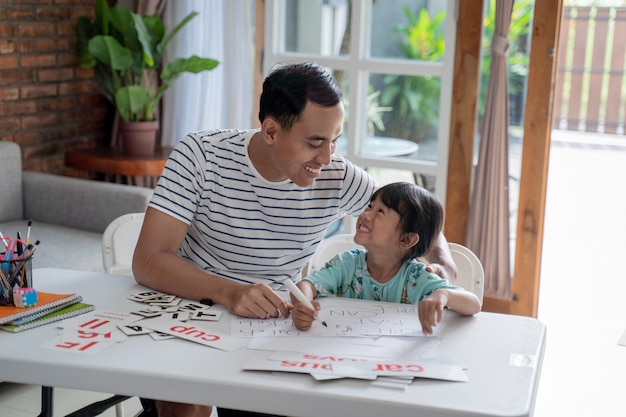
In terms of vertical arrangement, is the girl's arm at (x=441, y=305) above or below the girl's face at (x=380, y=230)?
below

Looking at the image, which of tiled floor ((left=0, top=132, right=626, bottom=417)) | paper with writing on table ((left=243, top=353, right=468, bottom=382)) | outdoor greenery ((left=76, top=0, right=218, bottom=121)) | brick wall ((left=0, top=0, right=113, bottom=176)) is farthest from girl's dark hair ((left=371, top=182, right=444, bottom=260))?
brick wall ((left=0, top=0, right=113, bottom=176))

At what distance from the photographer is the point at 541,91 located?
10.8ft

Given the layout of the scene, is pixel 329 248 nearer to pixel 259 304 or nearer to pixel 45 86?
pixel 259 304

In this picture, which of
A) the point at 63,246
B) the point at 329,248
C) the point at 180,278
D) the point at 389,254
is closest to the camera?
the point at 180,278

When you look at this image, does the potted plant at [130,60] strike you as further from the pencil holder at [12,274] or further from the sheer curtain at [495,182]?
the pencil holder at [12,274]

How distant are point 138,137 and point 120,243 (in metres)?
1.80

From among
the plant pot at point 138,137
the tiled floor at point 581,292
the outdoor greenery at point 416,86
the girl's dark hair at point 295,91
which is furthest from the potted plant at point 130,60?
the girl's dark hair at point 295,91

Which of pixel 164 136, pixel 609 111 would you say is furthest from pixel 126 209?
pixel 609 111

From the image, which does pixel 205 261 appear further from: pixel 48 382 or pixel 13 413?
pixel 13 413

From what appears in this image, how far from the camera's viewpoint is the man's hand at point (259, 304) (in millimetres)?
1612

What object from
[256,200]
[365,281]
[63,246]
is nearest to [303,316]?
[365,281]

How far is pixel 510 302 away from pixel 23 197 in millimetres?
2175

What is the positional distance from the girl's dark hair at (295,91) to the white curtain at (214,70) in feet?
7.08

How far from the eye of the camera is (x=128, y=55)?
12.5 feet
